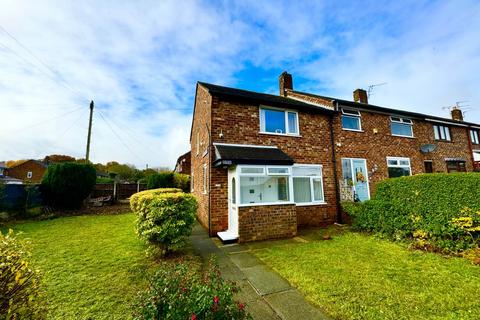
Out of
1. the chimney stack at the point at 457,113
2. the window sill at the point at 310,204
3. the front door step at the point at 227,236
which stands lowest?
the front door step at the point at 227,236

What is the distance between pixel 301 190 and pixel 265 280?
583 cm

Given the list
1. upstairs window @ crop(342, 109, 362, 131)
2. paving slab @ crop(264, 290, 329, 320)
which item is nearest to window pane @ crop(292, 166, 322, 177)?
upstairs window @ crop(342, 109, 362, 131)

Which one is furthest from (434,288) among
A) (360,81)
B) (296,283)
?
(360,81)

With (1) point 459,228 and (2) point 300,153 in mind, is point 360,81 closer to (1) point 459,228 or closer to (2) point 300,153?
→ (2) point 300,153

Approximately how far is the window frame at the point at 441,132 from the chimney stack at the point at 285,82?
36.1 feet

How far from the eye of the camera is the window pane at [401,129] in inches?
508

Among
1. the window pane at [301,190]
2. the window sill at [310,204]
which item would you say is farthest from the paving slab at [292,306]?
the window pane at [301,190]

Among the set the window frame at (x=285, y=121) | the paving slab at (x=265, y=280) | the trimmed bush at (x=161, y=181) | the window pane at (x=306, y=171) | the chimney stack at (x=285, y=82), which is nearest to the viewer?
the paving slab at (x=265, y=280)

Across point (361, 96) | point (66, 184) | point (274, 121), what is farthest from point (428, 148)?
point (66, 184)

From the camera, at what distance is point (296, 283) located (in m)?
4.02

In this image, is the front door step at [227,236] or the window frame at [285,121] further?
the window frame at [285,121]

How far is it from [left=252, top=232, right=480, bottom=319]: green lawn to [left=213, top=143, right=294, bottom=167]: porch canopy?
118 inches

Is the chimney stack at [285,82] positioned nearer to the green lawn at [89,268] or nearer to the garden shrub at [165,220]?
the garden shrub at [165,220]

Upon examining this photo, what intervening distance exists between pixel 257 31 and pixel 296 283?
32.0ft
